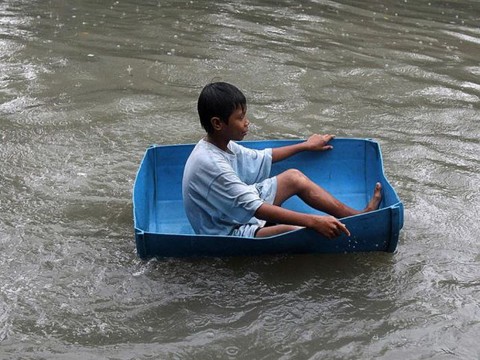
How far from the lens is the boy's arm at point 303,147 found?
4176 mm

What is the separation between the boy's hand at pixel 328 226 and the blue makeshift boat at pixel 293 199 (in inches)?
2.4

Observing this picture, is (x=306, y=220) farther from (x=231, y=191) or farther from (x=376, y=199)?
(x=376, y=199)

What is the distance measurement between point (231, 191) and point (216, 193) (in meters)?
0.09

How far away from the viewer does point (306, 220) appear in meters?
3.33

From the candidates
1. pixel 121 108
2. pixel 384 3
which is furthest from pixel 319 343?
pixel 384 3

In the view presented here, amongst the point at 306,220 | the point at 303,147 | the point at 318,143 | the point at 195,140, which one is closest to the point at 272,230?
the point at 306,220

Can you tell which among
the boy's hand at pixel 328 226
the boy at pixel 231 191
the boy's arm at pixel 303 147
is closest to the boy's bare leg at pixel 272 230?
the boy at pixel 231 191

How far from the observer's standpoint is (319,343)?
3023 millimetres

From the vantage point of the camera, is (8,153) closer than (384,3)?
Yes

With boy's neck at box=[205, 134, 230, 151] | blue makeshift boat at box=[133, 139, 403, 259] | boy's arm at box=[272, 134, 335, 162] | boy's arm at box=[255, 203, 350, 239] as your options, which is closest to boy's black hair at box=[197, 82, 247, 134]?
boy's neck at box=[205, 134, 230, 151]

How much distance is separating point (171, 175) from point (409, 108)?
2.51 meters

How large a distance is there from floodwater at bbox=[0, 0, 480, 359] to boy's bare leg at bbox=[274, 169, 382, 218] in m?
0.31

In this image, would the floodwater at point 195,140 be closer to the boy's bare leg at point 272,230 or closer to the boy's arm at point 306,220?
the boy's bare leg at point 272,230

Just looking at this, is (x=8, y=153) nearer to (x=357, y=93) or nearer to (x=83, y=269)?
(x=83, y=269)
